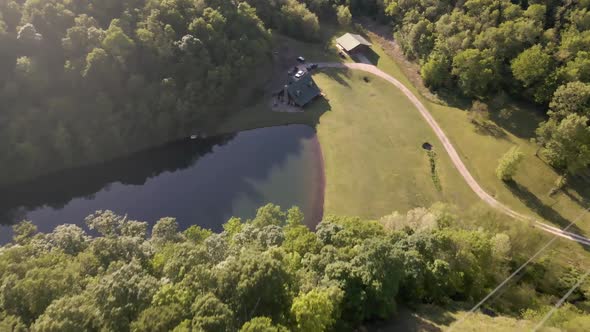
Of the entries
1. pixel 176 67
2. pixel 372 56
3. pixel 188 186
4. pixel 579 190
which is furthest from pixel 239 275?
pixel 372 56

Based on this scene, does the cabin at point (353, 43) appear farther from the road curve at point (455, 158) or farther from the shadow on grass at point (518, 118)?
the shadow on grass at point (518, 118)

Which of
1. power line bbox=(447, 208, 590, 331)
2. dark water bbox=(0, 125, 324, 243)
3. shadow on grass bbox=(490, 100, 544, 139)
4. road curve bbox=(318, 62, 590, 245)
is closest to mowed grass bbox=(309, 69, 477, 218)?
road curve bbox=(318, 62, 590, 245)

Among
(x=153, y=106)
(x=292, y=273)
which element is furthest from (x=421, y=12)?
(x=292, y=273)

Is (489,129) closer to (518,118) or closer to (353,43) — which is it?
(518,118)

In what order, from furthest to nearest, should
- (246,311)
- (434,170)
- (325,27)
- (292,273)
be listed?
1. (325,27)
2. (434,170)
3. (292,273)
4. (246,311)

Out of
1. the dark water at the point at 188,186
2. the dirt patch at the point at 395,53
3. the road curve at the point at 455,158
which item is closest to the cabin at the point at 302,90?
the dark water at the point at 188,186

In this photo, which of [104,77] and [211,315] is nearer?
[211,315]

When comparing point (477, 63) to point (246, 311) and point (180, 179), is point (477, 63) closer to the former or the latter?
point (180, 179)
